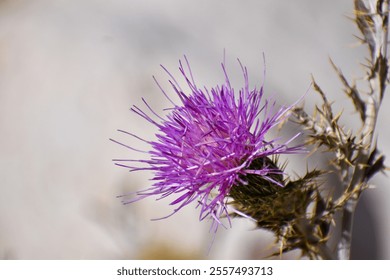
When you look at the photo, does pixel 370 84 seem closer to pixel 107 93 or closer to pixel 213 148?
pixel 213 148

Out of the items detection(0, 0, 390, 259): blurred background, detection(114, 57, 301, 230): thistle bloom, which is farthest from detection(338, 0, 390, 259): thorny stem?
detection(0, 0, 390, 259): blurred background

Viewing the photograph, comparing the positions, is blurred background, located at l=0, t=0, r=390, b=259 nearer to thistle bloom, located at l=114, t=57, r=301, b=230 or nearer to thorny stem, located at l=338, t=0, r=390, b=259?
thorny stem, located at l=338, t=0, r=390, b=259

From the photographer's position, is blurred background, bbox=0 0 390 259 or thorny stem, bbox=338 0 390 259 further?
blurred background, bbox=0 0 390 259

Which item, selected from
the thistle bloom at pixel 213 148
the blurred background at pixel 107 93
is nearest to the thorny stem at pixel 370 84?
the thistle bloom at pixel 213 148

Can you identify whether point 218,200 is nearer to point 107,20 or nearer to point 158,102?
point 158,102

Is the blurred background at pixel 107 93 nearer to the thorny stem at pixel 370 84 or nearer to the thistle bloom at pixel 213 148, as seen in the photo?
the thorny stem at pixel 370 84

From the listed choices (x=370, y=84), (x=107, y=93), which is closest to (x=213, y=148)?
(x=370, y=84)
